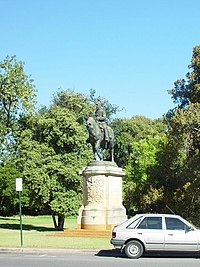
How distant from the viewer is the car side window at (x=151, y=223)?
16.7 m

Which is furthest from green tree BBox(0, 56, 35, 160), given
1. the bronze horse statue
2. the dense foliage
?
the bronze horse statue

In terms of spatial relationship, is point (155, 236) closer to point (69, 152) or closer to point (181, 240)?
point (181, 240)

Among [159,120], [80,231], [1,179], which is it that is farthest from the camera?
[159,120]

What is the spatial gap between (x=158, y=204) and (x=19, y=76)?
16.2m

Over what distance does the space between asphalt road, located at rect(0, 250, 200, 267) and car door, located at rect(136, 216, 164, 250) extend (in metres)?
0.46

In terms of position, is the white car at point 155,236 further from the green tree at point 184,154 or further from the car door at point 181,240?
the green tree at point 184,154

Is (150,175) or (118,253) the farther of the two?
(150,175)

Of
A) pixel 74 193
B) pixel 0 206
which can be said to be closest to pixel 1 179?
pixel 0 206

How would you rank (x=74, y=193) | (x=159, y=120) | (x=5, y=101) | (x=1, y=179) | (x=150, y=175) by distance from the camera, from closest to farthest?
(x=74, y=193) → (x=5, y=101) → (x=150, y=175) → (x=1, y=179) → (x=159, y=120)

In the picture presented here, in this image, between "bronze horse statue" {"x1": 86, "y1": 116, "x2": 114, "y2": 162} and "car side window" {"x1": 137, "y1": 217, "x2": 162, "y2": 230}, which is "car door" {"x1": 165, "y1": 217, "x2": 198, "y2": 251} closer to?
"car side window" {"x1": 137, "y1": 217, "x2": 162, "y2": 230}

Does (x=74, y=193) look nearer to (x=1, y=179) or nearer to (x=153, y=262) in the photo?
(x=153, y=262)

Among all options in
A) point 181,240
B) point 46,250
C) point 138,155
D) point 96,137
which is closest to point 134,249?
point 181,240

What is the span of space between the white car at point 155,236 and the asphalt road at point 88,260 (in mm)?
374

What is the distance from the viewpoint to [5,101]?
134ft
